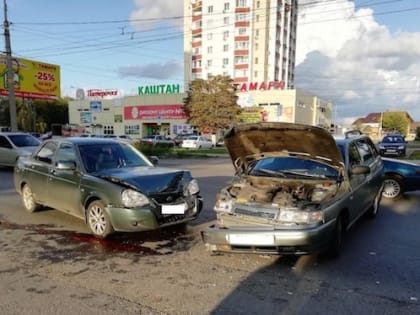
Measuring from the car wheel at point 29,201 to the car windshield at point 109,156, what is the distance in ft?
6.19

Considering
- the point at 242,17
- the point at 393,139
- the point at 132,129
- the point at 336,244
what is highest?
the point at 242,17

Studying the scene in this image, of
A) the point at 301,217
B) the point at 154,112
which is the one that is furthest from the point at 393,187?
the point at 154,112

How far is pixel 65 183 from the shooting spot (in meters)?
6.39

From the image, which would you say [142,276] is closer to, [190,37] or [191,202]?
[191,202]

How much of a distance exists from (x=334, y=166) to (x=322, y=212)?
126cm

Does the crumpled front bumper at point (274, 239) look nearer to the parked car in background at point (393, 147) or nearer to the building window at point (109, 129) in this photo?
the parked car in background at point (393, 147)

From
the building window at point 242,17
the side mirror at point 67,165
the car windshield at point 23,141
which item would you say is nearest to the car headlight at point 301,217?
the side mirror at point 67,165

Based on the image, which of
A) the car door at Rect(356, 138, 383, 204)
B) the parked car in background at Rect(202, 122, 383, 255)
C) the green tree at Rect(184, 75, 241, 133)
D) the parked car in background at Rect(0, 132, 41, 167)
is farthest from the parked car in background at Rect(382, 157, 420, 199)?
the green tree at Rect(184, 75, 241, 133)

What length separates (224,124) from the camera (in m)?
44.0

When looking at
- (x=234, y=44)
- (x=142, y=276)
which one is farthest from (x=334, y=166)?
(x=234, y=44)

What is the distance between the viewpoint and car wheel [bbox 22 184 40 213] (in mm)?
7525

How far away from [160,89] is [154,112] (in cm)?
395

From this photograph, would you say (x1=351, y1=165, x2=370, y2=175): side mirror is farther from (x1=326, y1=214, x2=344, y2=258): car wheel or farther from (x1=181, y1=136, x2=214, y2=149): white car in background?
(x1=181, y1=136, x2=214, y2=149): white car in background

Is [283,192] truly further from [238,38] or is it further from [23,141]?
[238,38]
